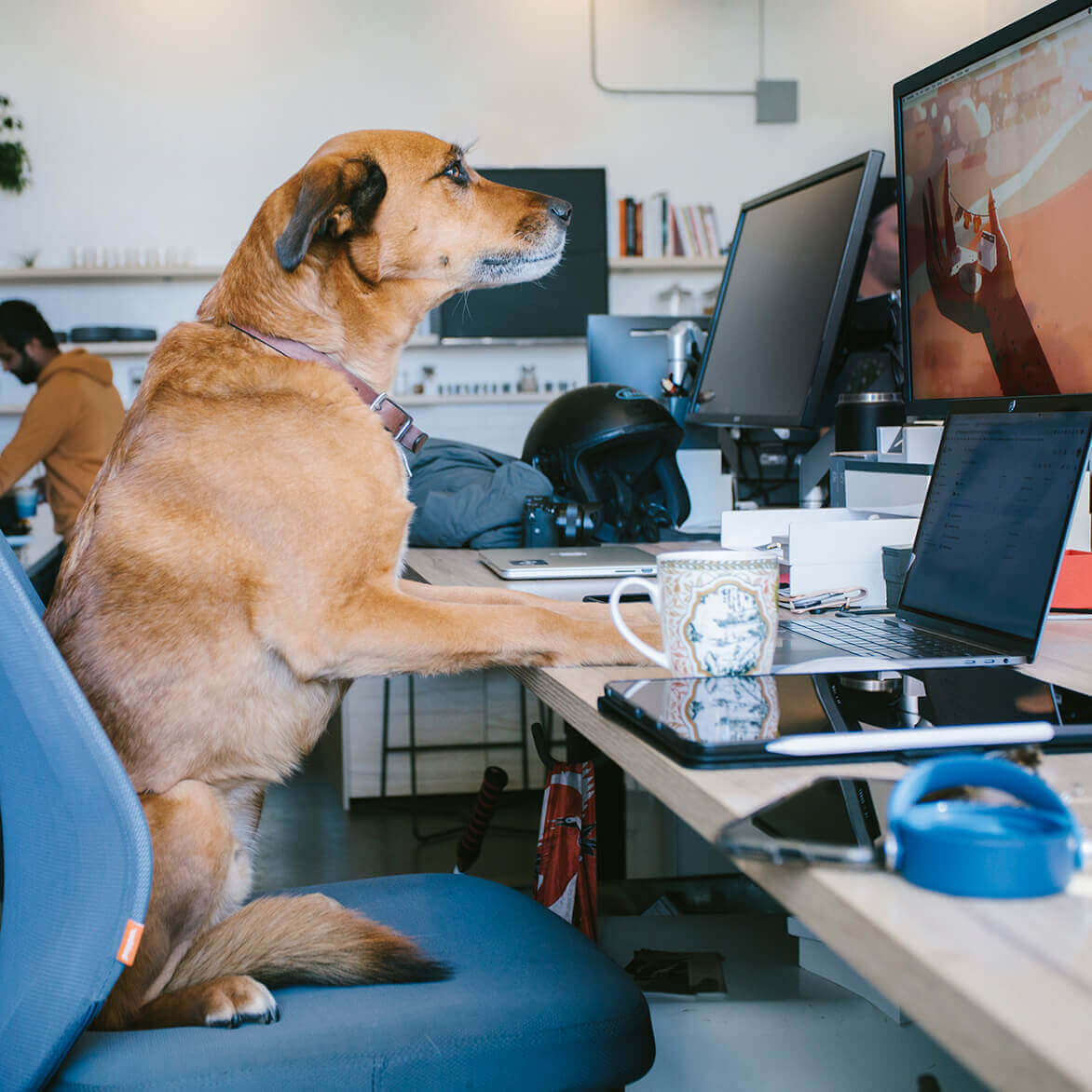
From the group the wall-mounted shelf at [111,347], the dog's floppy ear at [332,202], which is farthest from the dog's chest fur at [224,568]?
the wall-mounted shelf at [111,347]

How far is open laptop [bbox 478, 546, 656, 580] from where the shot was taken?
59.6 inches

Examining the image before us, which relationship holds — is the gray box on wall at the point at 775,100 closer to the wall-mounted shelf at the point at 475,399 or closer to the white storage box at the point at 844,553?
the wall-mounted shelf at the point at 475,399

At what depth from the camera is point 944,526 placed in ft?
3.65

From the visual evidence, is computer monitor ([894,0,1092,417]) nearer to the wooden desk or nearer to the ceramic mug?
the ceramic mug

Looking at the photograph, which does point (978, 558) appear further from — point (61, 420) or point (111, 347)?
point (111, 347)

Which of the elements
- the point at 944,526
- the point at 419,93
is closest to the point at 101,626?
the point at 944,526

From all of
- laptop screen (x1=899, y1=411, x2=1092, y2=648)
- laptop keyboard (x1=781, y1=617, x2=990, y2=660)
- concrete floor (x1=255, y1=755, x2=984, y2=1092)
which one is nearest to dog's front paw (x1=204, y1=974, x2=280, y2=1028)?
concrete floor (x1=255, y1=755, x2=984, y2=1092)

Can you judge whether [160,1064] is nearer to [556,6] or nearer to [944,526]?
[944,526]

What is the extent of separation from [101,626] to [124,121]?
530 cm

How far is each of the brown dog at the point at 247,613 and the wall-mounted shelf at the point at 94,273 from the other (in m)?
4.51

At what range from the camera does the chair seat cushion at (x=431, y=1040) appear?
80 centimetres

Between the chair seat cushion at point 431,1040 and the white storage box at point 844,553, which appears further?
the white storage box at point 844,553

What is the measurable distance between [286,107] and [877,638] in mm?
5506

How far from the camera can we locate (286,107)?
18.9 ft
